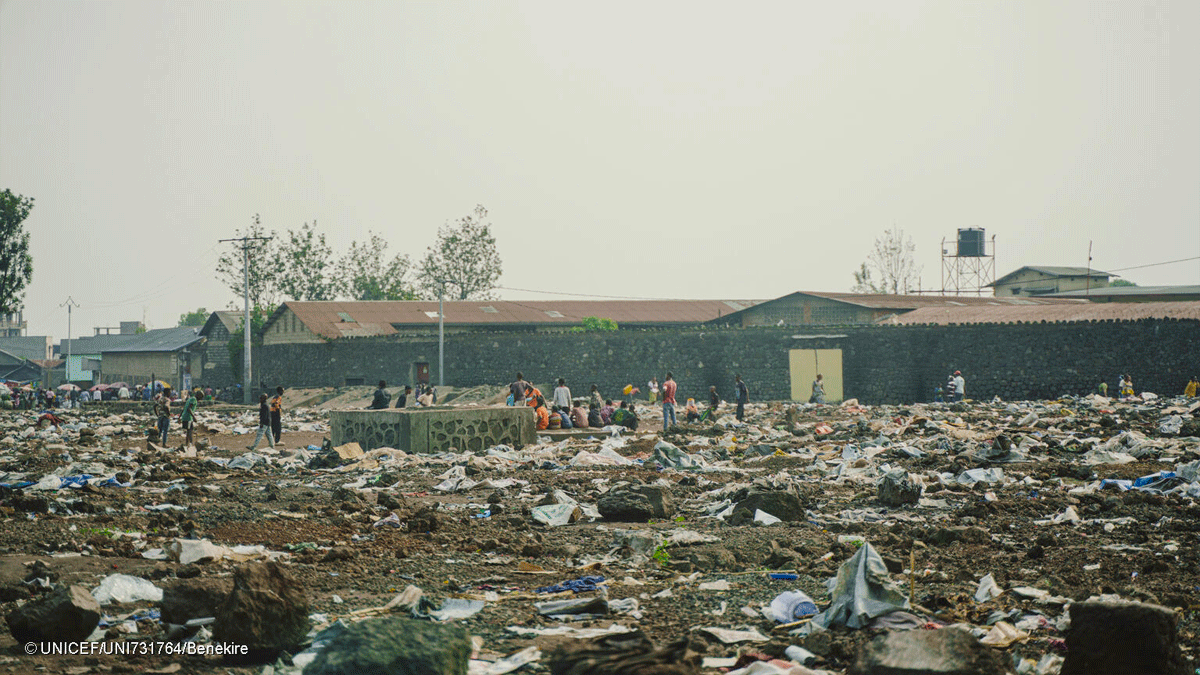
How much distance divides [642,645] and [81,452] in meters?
15.6

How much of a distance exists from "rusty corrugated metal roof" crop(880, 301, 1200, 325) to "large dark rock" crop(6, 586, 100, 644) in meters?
27.7

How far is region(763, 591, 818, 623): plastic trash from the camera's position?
17.2 ft

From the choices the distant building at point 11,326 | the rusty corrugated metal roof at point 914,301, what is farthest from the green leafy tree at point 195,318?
the rusty corrugated metal roof at point 914,301

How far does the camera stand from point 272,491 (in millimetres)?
11141

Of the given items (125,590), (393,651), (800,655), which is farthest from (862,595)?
(125,590)

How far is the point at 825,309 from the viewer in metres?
37.7

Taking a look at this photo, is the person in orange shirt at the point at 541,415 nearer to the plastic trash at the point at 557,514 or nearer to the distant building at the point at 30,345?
the plastic trash at the point at 557,514

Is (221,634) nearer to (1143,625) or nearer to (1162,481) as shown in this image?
(1143,625)

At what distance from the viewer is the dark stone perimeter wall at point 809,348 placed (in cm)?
2634

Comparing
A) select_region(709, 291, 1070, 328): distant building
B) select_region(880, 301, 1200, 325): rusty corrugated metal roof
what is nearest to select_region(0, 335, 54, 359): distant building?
select_region(709, 291, 1070, 328): distant building

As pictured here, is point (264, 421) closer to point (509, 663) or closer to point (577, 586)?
point (577, 586)

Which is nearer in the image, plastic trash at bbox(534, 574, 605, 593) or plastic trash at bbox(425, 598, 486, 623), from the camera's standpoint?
plastic trash at bbox(425, 598, 486, 623)

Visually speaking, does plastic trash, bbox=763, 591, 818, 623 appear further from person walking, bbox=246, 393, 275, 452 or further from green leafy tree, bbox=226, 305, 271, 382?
green leafy tree, bbox=226, 305, 271, 382

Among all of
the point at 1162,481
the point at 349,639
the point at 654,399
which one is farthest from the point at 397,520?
the point at 654,399
